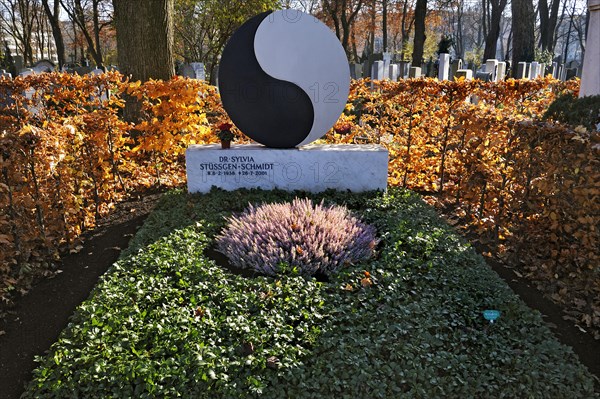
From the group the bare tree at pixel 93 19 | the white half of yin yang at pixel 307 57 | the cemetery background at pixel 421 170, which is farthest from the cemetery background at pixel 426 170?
the bare tree at pixel 93 19

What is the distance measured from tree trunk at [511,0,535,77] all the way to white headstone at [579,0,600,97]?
8670mm

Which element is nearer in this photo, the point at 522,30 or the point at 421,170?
the point at 421,170

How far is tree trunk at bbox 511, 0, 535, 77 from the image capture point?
15387 millimetres

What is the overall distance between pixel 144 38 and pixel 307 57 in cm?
336

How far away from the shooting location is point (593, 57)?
724 cm

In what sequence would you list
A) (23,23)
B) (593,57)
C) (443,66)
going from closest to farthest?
(593,57) → (443,66) → (23,23)

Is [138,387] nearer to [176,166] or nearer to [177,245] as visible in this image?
[177,245]

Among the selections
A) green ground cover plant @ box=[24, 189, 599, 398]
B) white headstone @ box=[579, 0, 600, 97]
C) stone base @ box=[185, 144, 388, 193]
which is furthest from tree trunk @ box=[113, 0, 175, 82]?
white headstone @ box=[579, 0, 600, 97]

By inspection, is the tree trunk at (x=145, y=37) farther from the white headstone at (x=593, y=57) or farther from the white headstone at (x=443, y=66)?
the white headstone at (x=443, y=66)

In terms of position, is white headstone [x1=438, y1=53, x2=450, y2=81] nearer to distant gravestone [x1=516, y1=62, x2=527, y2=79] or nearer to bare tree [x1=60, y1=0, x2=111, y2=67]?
distant gravestone [x1=516, y1=62, x2=527, y2=79]

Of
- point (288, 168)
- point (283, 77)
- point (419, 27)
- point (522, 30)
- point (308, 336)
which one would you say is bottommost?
point (308, 336)

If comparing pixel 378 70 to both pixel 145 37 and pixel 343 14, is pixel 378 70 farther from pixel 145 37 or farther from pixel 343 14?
pixel 343 14

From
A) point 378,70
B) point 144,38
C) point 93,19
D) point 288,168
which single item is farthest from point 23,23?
point 288,168

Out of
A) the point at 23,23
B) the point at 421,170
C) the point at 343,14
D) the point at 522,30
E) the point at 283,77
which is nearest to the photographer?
the point at 283,77
